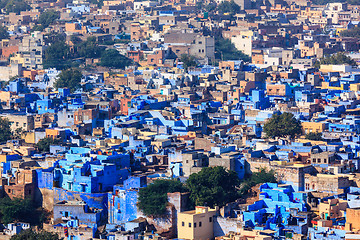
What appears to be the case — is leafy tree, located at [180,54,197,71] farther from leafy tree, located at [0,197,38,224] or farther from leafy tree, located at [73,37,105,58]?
leafy tree, located at [0,197,38,224]

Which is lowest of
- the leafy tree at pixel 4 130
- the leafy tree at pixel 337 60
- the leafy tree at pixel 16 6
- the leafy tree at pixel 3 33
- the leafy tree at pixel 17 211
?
the leafy tree at pixel 17 211

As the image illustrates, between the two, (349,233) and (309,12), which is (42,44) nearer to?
(309,12)

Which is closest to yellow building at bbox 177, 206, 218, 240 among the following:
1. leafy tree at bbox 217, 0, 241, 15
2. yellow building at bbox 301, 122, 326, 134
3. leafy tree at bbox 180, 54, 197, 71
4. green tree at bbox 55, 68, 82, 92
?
yellow building at bbox 301, 122, 326, 134

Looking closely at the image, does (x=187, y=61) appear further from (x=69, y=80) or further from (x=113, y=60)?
(x=69, y=80)

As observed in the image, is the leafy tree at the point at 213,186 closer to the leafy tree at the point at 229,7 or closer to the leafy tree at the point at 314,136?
the leafy tree at the point at 314,136

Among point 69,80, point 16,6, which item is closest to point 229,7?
point 16,6

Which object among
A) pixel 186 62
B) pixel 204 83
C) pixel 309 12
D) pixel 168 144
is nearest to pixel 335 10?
pixel 309 12

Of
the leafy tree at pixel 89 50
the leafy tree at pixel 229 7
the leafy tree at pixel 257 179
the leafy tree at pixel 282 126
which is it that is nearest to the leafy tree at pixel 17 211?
the leafy tree at pixel 257 179
